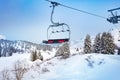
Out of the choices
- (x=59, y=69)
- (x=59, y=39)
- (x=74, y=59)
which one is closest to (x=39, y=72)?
(x=59, y=69)

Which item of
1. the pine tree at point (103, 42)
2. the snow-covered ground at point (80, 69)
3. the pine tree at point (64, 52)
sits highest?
the pine tree at point (103, 42)

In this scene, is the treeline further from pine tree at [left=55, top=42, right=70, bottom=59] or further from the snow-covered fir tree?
pine tree at [left=55, top=42, right=70, bottom=59]

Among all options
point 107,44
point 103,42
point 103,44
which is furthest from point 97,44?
point 107,44

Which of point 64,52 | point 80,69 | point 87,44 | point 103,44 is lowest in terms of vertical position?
point 80,69

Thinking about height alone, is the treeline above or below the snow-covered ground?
above

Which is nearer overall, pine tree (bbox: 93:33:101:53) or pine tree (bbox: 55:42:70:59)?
pine tree (bbox: 93:33:101:53)

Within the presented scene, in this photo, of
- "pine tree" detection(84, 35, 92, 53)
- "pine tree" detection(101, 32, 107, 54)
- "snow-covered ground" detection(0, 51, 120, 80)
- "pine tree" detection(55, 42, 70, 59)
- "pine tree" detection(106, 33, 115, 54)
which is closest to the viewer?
"snow-covered ground" detection(0, 51, 120, 80)

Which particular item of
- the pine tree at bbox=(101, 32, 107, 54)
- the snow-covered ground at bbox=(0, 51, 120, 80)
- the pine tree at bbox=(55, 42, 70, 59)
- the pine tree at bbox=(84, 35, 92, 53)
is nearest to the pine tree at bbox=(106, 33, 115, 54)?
the pine tree at bbox=(101, 32, 107, 54)

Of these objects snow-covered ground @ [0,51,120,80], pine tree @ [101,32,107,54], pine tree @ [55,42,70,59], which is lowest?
snow-covered ground @ [0,51,120,80]

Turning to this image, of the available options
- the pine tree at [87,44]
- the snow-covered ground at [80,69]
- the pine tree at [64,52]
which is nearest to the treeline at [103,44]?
the pine tree at [87,44]

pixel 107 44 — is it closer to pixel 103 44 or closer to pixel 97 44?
pixel 103 44

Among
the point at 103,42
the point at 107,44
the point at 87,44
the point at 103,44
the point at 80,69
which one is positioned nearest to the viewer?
the point at 80,69

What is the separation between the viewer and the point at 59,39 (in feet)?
59.0

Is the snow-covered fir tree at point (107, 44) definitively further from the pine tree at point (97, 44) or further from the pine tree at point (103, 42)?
the pine tree at point (97, 44)
